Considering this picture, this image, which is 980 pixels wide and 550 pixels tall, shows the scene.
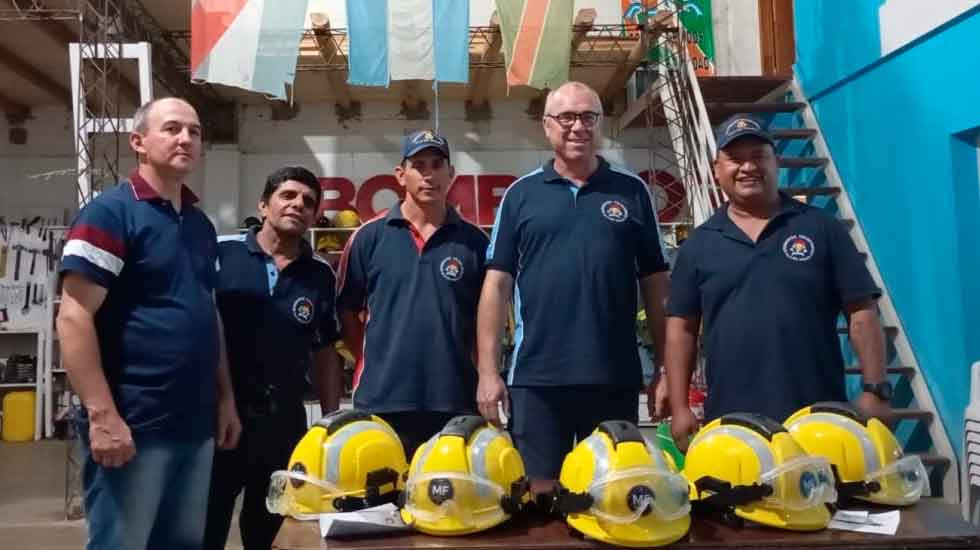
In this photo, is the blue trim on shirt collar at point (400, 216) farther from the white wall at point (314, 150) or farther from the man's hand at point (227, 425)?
the white wall at point (314, 150)

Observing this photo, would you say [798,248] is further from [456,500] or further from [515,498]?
[456,500]

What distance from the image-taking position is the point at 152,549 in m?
2.10

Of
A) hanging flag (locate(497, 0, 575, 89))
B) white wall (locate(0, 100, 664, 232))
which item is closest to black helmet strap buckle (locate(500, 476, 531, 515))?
hanging flag (locate(497, 0, 575, 89))

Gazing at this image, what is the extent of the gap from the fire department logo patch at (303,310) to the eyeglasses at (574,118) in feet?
3.30

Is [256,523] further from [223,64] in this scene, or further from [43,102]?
[43,102]

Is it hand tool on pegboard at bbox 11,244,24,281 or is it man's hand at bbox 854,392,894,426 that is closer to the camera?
man's hand at bbox 854,392,894,426

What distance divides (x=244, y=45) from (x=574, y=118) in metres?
4.29

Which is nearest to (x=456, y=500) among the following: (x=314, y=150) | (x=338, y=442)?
(x=338, y=442)

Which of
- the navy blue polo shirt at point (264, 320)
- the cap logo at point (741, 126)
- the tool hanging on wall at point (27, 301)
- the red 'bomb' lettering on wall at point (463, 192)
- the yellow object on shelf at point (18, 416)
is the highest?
the red 'bomb' lettering on wall at point (463, 192)

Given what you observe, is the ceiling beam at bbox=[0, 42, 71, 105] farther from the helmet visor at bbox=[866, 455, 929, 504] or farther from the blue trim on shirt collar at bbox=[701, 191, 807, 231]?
the helmet visor at bbox=[866, 455, 929, 504]

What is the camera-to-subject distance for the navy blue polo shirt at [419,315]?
243cm

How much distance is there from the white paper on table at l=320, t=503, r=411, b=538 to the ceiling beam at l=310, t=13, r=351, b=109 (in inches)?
211

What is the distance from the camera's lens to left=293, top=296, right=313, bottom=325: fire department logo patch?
2621 millimetres

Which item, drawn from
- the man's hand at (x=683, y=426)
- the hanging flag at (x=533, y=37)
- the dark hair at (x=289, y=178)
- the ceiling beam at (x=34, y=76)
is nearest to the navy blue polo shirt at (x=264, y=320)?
the dark hair at (x=289, y=178)
